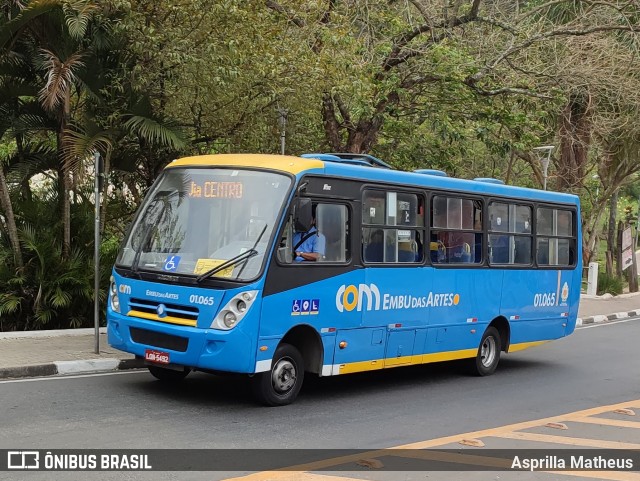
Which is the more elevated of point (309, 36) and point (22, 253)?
point (309, 36)

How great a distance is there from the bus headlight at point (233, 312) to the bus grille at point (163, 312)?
0.28 m

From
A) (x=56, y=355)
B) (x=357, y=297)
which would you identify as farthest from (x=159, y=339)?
(x=56, y=355)

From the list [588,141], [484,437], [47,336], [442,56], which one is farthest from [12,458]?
[588,141]

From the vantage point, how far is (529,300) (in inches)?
560

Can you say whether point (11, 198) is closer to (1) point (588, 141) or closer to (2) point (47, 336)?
(2) point (47, 336)

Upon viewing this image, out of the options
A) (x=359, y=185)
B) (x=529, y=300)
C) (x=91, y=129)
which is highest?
(x=91, y=129)

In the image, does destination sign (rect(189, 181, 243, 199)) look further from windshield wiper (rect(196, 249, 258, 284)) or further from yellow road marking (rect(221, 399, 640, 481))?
yellow road marking (rect(221, 399, 640, 481))

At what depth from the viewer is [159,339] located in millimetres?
9570

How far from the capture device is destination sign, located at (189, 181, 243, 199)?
984cm

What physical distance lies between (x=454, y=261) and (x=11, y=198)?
7.51m

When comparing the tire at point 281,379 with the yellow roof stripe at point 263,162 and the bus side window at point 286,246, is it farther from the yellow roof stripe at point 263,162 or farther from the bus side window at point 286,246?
the yellow roof stripe at point 263,162

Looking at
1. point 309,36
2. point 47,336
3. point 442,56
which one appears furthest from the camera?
point 442,56

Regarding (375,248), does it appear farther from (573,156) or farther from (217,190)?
(573,156)

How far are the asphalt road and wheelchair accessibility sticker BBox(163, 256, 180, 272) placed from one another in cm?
145
